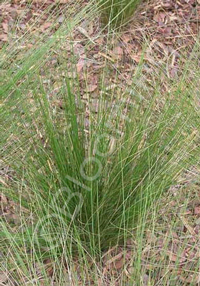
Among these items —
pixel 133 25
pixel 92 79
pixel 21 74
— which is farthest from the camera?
pixel 133 25

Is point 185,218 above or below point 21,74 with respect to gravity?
below

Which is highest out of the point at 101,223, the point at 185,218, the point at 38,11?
the point at 38,11

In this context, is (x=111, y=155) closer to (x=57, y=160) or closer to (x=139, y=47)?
(x=57, y=160)

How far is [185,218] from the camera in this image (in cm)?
141

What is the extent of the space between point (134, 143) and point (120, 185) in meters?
0.12

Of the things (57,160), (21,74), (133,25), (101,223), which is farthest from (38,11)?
(101,223)

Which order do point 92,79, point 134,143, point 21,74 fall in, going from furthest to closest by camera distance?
point 92,79, point 21,74, point 134,143

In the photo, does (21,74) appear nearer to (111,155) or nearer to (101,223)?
(111,155)

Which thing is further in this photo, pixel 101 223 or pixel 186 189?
pixel 186 189

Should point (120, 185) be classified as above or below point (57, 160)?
below

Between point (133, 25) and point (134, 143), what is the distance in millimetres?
885

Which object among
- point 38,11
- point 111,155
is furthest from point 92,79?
point 111,155

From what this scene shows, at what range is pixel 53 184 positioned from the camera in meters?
1.23

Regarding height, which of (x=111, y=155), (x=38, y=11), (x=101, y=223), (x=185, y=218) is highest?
(x=38, y=11)
